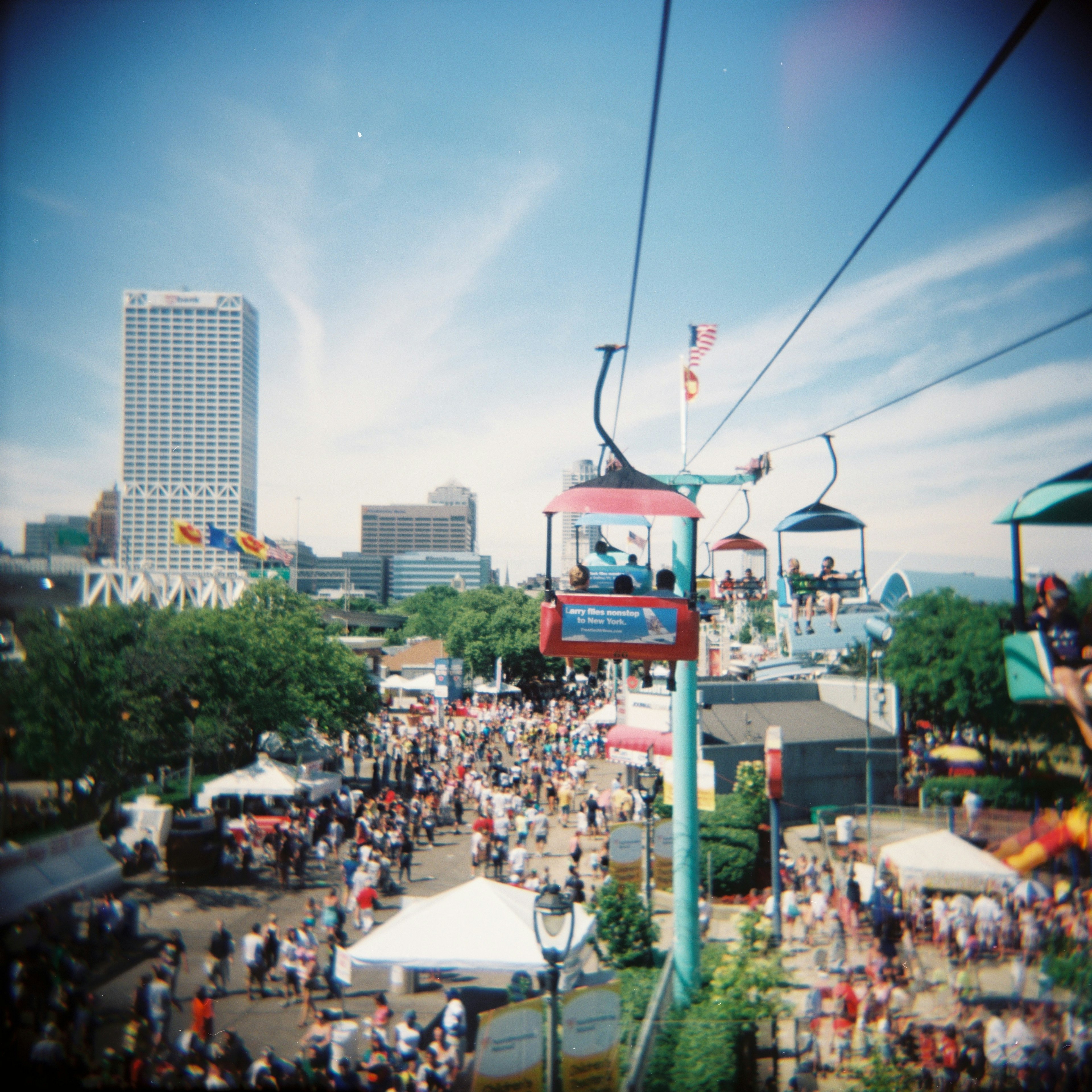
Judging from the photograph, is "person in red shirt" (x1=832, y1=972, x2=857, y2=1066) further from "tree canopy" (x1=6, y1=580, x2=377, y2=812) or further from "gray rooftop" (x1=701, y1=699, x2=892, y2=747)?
"tree canopy" (x1=6, y1=580, x2=377, y2=812)

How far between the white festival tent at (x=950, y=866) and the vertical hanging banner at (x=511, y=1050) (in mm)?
8892

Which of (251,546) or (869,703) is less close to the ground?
(251,546)

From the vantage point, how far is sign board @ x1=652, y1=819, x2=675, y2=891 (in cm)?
1814

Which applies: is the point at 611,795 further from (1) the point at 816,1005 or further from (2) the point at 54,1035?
(2) the point at 54,1035

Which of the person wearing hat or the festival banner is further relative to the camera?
the festival banner

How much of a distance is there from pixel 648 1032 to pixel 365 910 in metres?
9.80

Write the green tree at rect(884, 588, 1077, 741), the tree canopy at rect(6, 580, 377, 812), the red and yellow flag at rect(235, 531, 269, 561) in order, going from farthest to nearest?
the red and yellow flag at rect(235, 531, 269, 561), the green tree at rect(884, 588, 1077, 741), the tree canopy at rect(6, 580, 377, 812)

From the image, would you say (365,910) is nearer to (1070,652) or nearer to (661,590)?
(661,590)

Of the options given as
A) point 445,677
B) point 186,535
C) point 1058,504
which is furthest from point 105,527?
point 1058,504

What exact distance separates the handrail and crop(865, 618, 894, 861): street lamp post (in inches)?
249

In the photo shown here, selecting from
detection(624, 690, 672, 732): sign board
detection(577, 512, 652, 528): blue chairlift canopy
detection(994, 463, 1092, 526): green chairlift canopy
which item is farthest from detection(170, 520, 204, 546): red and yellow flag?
detection(994, 463, 1092, 526): green chairlift canopy

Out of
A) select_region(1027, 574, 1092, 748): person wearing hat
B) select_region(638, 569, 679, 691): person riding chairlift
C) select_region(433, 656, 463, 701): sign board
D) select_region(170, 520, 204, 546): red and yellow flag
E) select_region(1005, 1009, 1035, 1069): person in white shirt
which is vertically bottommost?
select_region(1005, 1009, 1035, 1069): person in white shirt

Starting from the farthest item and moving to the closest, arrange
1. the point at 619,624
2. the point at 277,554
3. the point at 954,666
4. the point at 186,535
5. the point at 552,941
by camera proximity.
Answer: the point at 277,554 → the point at 186,535 → the point at 954,666 → the point at 552,941 → the point at 619,624

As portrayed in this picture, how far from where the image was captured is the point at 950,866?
14273mm
